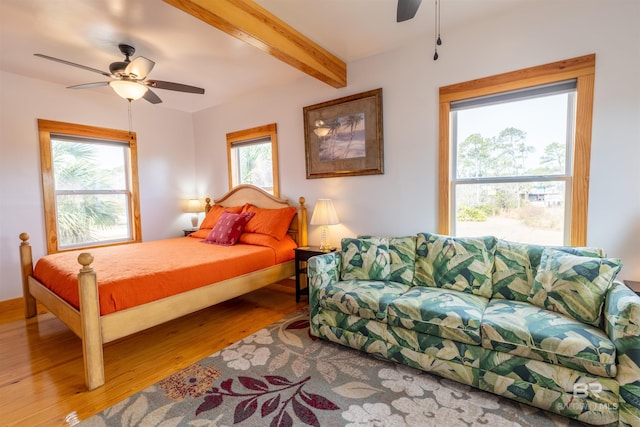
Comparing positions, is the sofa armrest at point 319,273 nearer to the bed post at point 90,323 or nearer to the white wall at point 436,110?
the white wall at point 436,110

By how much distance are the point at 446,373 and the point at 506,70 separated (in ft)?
7.99

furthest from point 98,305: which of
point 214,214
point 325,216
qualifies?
point 214,214

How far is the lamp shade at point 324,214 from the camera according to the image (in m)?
3.36

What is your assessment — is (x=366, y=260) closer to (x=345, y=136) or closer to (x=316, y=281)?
(x=316, y=281)

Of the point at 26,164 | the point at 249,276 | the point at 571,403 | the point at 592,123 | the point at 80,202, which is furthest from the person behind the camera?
the point at 80,202

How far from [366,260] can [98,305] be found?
2.02 metres

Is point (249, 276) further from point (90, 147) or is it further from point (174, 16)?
point (90, 147)

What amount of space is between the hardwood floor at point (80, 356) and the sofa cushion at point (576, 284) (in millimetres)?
2281

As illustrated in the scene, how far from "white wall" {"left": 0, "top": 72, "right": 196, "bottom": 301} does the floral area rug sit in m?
2.96

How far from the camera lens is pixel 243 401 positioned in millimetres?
1854

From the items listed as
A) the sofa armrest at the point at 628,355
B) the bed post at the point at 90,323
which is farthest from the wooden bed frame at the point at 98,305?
the sofa armrest at the point at 628,355

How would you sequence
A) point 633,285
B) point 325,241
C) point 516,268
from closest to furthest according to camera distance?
point 633,285 < point 516,268 < point 325,241

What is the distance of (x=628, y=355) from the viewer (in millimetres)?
1463

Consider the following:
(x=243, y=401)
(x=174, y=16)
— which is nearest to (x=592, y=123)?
(x=243, y=401)
